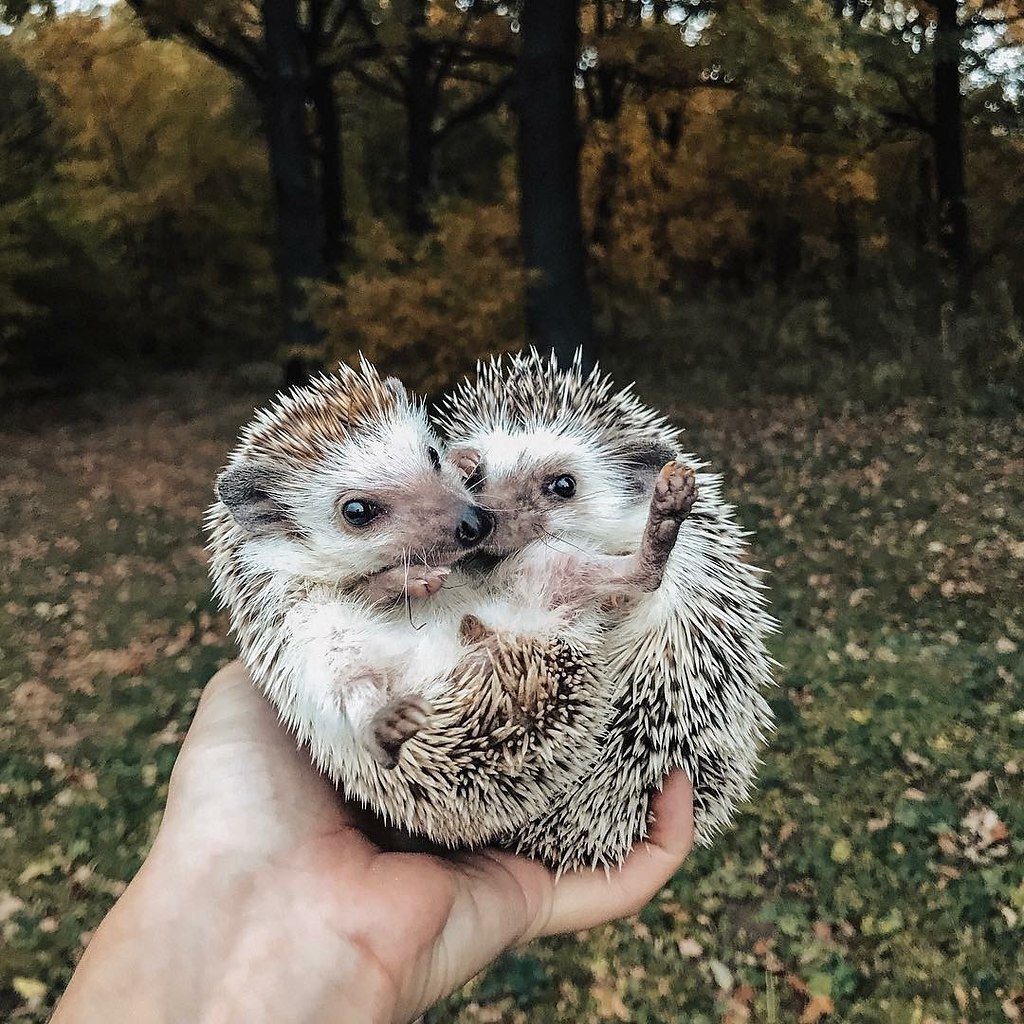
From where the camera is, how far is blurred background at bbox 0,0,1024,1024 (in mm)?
3447

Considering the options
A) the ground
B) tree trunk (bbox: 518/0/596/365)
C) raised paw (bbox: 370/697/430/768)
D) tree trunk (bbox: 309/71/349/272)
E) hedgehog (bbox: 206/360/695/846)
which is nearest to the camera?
raised paw (bbox: 370/697/430/768)

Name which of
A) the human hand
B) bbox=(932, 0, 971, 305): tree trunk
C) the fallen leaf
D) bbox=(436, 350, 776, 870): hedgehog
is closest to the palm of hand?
the human hand

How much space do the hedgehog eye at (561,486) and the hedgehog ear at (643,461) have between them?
0.17 meters

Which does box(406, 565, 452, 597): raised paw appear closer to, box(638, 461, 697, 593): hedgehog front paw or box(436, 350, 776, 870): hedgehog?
box(436, 350, 776, 870): hedgehog

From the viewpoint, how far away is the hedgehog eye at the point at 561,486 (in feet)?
7.23

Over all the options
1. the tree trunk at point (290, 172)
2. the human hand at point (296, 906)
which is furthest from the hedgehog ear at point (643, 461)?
the tree trunk at point (290, 172)

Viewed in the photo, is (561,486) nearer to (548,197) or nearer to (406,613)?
(406,613)

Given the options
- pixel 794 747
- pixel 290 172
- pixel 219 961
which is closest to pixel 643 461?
pixel 219 961

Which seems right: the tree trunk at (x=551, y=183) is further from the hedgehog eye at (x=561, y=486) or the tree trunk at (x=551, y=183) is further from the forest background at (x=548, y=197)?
the hedgehog eye at (x=561, y=486)

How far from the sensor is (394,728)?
1621 mm

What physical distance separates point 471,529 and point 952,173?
33.4 ft

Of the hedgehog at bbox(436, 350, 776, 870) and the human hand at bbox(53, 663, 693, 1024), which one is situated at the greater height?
the hedgehog at bbox(436, 350, 776, 870)

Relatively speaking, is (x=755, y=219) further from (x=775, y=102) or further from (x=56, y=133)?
(x=56, y=133)

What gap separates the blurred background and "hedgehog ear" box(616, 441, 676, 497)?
6.74 ft
